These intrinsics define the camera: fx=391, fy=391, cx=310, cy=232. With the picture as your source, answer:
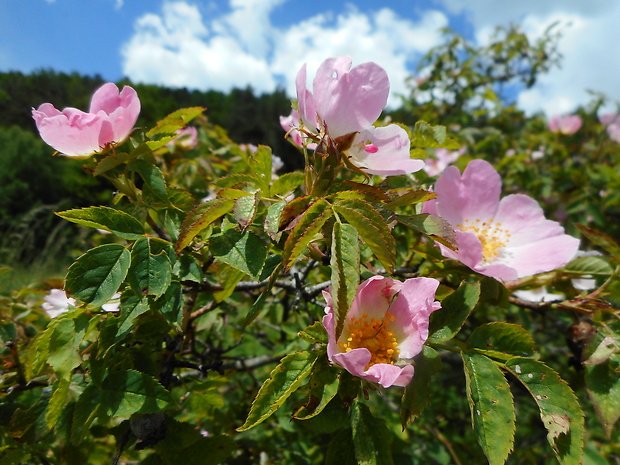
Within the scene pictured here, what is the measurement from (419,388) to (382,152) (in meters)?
0.43

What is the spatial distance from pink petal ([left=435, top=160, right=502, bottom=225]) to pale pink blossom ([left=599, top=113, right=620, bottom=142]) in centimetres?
260

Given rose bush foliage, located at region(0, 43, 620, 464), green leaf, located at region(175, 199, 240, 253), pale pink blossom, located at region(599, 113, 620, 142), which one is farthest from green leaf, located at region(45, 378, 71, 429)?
pale pink blossom, located at region(599, 113, 620, 142)

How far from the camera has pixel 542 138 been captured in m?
2.93

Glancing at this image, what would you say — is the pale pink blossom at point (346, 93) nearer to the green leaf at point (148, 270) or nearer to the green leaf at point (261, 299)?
the green leaf at point (261, 299)

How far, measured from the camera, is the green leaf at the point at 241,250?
0.64m

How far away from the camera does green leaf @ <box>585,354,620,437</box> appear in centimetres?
71

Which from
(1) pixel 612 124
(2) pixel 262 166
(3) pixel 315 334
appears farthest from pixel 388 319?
(1) pixel 612 124

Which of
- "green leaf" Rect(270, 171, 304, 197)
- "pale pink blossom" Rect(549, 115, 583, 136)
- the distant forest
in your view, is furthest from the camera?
the distant forest

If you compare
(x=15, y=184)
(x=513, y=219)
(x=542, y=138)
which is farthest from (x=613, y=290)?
(x=15, y=184)

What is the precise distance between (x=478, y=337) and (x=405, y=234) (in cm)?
41

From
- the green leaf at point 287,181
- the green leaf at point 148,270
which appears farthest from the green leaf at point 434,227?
the green leaf at point 148,270

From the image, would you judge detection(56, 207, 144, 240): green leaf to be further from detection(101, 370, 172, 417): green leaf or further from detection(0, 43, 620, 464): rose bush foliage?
detection(101, 370, 172, 417): green leaf

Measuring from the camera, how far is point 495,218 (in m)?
1.07

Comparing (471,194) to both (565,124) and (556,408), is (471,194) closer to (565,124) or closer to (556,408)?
(556,408)
